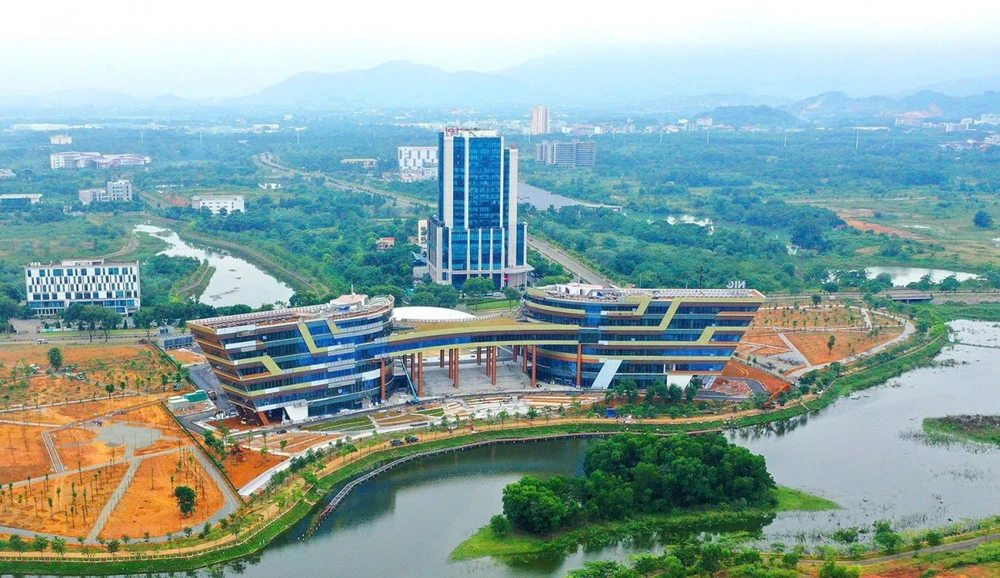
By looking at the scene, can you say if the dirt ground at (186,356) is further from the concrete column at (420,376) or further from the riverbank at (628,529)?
the riverbank at (628,529)

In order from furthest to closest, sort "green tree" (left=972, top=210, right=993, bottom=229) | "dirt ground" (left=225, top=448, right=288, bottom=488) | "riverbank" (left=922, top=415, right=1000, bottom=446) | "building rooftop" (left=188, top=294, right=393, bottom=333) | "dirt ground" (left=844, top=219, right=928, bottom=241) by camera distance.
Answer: "green tree" (left=972, top=210, right=993, bottom=229) < "dirt ground" (left=844, top=219, right=928, bottom=241) < "riverbank" (left=922, top=415, right=1000, bottom=446) < "building rooftop" (left=188, top=294, right=393, bottom=333) < "dirt ground" (left=225, top=448, right=288, bottom=488)

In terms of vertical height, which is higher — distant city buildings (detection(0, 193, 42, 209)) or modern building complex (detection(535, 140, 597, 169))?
modern building complex (detection(535, 140, 597, 169))

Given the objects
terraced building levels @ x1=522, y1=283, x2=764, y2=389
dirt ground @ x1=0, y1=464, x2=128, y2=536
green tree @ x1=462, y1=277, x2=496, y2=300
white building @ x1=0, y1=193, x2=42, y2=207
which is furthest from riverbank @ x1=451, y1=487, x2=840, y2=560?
white building @ x1=0, y1=193, x2=42, y2=207

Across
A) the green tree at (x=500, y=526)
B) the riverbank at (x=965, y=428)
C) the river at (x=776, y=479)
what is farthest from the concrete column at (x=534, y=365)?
the riverbank at (x=965, y=428)

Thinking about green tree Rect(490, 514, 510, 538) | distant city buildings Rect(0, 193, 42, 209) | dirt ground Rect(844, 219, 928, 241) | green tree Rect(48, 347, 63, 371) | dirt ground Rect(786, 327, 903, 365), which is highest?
distant city buildings Rect(0, 193, 42, 209)

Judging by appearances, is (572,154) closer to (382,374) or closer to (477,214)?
(477,214)

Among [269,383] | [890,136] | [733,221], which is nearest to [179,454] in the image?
[269,383]

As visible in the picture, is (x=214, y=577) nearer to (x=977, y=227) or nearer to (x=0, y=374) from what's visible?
(x=0, y=374)

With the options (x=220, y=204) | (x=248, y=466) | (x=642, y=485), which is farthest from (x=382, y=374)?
(x=220, y=204)

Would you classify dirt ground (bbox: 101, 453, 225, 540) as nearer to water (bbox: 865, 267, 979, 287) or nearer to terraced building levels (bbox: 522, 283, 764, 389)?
terraced building levels (bbox: 522, 283, 764, 389)
